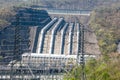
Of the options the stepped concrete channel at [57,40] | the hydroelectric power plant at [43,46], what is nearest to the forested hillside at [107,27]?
the hydroelectric power plant at [43,46]

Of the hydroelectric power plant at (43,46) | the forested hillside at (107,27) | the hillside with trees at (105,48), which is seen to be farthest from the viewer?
the forested hillside at (107,27)

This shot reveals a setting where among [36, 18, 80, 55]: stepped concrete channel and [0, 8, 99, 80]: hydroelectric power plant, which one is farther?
[36, 18, 80, 55]: stepped concrete channel

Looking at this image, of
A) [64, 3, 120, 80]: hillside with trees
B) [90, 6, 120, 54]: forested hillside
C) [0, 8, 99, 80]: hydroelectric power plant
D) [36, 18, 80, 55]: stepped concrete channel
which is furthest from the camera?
[90, 6, 120, 54]: forested hillside

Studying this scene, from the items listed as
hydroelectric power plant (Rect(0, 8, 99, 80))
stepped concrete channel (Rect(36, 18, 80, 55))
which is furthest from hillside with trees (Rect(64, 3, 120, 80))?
stepped concrete channel (Rect(36, 18, 80, 55))

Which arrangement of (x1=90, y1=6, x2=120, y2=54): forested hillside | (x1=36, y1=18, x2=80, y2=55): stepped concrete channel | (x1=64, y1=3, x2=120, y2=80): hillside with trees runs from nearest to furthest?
(x1=64, y1=3, x2=120, y2=80): hillside with trees → (x1=36, y1=18, x2=80, y2=55): stepped concrete channel → (x1=90, y1=6, x2=120, y2=54): forested hillside

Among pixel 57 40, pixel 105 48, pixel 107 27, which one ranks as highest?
pixel 107 27

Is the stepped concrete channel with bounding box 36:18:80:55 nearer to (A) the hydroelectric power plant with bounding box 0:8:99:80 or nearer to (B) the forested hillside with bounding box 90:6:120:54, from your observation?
(A) the hydroelectric power plant with bounding box 0:8:99:80

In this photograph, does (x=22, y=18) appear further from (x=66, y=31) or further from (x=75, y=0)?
(x=75, y=0)

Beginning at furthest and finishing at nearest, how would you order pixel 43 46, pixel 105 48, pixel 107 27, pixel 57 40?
pixel 107 27 → pixel 57 40 → pixel 43 46 → pixel 105 48

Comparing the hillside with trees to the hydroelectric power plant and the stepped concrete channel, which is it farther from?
the stepped concrete channel

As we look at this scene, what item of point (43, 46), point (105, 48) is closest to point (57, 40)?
point (43, 46)

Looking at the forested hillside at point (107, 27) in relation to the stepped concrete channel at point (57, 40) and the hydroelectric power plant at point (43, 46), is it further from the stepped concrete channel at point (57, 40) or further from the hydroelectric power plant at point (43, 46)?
the stepped concrete channel at point (57, 40)

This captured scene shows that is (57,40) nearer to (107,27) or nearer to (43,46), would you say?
(43,46)
